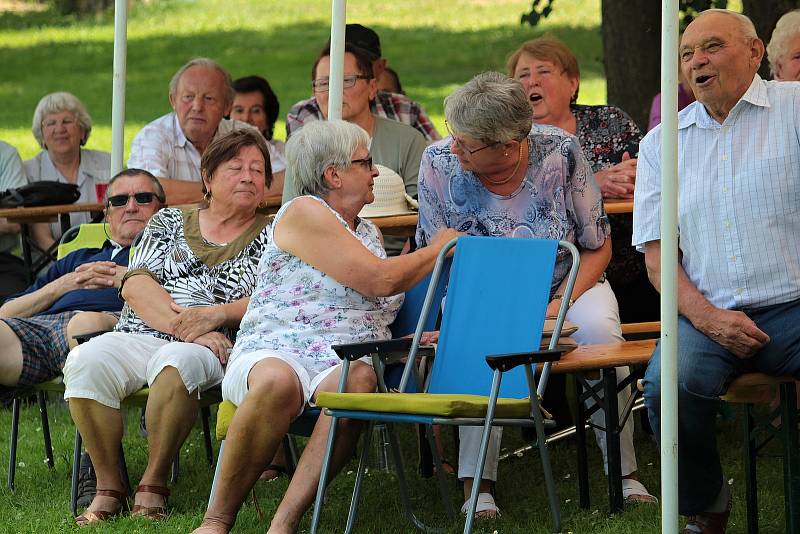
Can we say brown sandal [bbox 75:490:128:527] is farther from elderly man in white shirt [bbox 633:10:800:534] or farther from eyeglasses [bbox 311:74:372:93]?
eyeglasses [bbox 311:74:372:93]

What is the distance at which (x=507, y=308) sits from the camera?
190 inches

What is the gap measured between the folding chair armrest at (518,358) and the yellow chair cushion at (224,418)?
37.4 inches

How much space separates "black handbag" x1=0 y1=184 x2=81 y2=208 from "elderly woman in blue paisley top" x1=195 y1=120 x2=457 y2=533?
2.97 meters

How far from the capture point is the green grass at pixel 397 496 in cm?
491

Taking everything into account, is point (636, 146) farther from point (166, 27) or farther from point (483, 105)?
point (166, 27)

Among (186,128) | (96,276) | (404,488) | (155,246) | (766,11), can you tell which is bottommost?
(404,488)

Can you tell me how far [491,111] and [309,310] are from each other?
0.96 m

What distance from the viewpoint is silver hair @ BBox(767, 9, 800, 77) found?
603 centimetres

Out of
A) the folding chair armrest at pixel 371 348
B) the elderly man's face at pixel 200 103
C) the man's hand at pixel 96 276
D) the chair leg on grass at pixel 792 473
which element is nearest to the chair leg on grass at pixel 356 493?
the folding chair armrest at pixel 371 348

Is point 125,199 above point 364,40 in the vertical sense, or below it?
below

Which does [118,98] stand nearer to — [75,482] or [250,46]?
[75,482]

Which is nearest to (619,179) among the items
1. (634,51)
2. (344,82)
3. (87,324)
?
(344,82)

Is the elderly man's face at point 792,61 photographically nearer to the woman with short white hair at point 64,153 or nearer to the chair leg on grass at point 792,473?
the chair leg on grass at point 792,473

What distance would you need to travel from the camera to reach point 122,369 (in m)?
5.18
